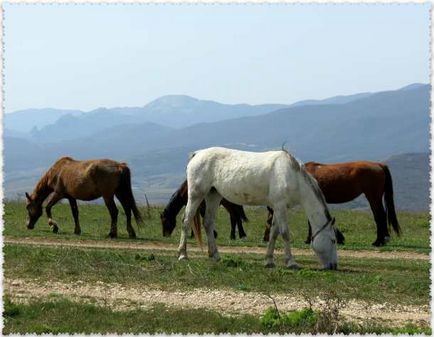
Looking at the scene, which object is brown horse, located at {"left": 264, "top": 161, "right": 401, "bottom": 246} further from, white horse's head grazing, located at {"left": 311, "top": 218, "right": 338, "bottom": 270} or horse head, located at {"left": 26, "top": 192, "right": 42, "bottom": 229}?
horse head, located at {"left": 26, "top": 192, "right": 42, "bottom": 229}

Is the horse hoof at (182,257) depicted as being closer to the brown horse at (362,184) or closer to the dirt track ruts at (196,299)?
the dirt track ruts at (196,299)

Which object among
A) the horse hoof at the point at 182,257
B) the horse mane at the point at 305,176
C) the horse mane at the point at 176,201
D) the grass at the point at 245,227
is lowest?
the grass at the point at 245,227

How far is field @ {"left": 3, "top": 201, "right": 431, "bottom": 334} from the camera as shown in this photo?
419 inches

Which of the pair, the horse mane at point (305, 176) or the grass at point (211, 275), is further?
the horse mane at point (305, 176)

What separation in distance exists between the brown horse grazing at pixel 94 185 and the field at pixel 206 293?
3312mm

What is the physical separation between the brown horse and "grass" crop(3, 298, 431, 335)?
37.4 feet

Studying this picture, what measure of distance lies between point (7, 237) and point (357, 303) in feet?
37.2

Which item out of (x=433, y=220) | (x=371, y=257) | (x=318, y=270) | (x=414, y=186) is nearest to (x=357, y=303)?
(x=433, y=220)

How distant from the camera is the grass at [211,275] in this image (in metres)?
13.2

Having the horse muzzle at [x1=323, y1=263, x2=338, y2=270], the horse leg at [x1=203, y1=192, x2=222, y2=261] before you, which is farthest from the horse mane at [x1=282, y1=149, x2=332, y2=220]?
the horse leg at [x1=203, y1=192, x2=222, y2=261]

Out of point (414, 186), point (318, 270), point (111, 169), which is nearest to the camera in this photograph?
point (318, 270)

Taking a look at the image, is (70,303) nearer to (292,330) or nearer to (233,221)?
(292,330)

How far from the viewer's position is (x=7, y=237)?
20.8 meters

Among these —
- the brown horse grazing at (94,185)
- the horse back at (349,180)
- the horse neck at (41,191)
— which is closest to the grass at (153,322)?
the brown horse grazing at (94,185)
